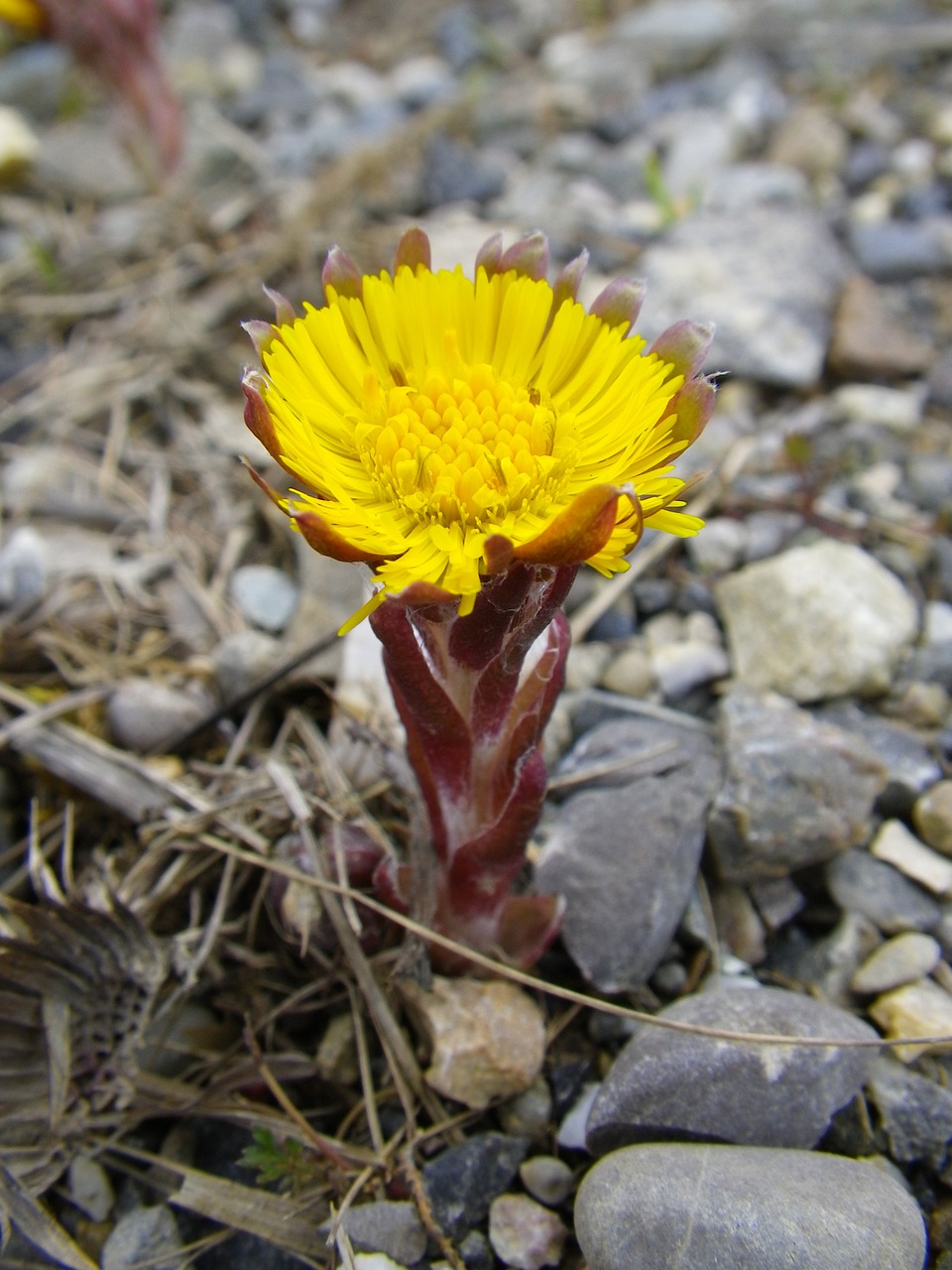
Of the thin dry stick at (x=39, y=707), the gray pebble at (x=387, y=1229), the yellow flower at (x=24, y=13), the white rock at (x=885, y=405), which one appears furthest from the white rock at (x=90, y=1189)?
the yellow flower at (x=24, y=13)

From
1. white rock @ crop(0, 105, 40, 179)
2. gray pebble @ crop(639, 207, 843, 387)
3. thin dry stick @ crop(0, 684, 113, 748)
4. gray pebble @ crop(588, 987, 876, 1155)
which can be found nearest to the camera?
gray pebble @ crop(588, 987, 876, 1155)

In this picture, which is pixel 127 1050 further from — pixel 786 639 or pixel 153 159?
pixel 153 159

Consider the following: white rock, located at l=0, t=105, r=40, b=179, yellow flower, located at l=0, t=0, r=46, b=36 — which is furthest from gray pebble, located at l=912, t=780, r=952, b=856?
yellow flower, located at l=0, t=0, r=46, b=36

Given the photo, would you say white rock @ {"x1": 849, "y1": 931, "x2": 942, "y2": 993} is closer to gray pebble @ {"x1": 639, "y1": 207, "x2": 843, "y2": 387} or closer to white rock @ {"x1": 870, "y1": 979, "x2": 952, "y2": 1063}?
white rock @ {"x1": 870, "y1": 979, "x2": 952, "y2": 1063}

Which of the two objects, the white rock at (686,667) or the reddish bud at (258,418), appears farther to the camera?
the white rock at (686,667)

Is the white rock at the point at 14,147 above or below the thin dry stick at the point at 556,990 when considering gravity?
above

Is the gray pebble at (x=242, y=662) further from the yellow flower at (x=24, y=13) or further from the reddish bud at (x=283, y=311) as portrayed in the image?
the yellow flower at (x=24, y=13)

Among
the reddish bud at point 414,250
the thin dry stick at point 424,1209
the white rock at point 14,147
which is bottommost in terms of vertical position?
the thin dry stick at point 424,1209
